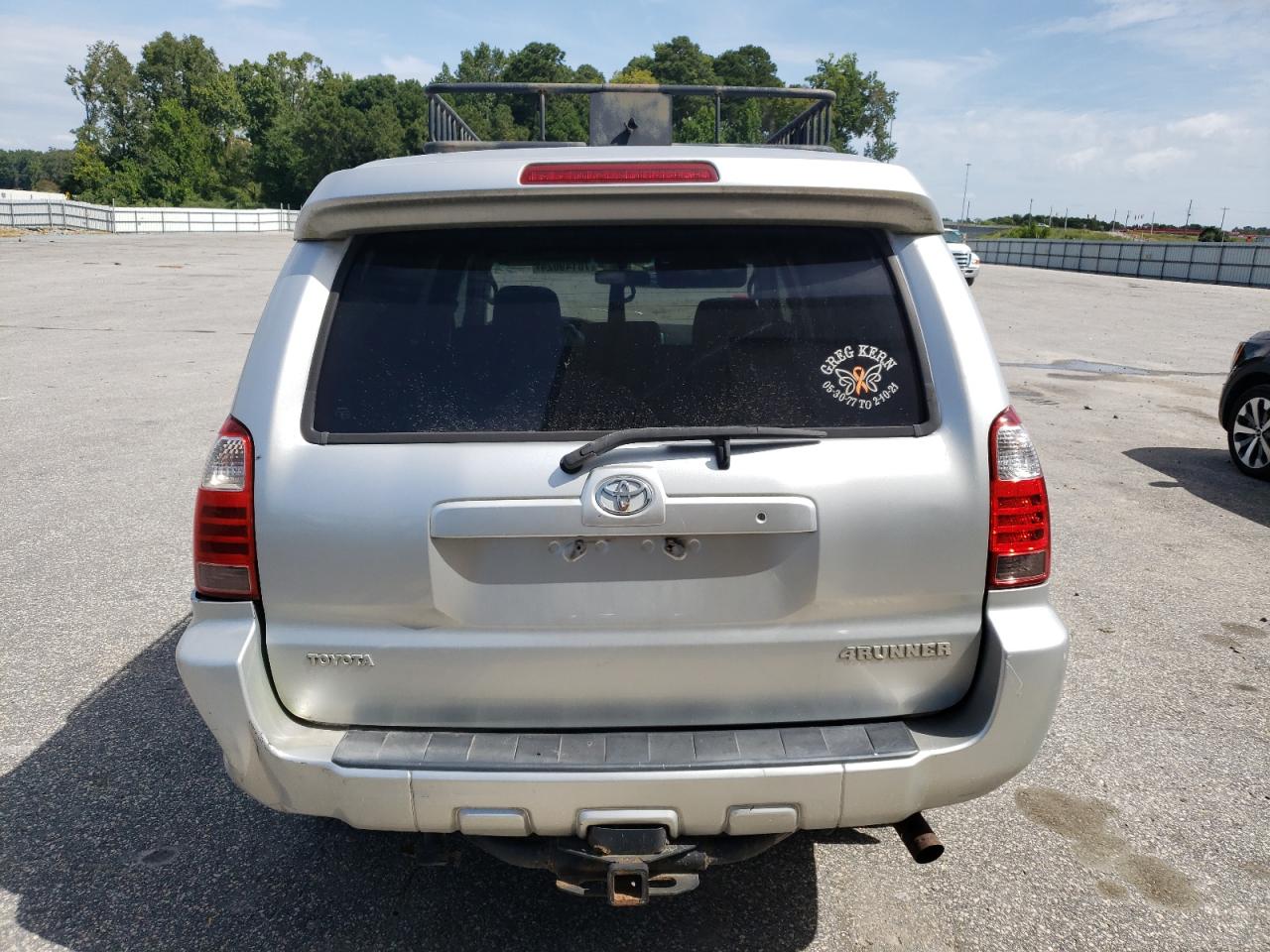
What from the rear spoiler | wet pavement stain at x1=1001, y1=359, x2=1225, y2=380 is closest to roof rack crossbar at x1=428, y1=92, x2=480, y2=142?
the rear spoiler

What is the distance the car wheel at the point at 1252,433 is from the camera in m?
7.97

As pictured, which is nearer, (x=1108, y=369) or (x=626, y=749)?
(x=626, y=749)

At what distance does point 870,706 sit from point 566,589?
78 centimetres

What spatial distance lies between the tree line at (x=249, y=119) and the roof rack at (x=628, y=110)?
277 feet

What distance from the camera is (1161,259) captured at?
42.4 metres

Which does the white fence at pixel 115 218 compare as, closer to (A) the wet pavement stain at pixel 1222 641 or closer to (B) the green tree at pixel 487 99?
(B) the green tree at pixel 487 99

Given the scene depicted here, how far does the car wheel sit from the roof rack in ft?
14.6

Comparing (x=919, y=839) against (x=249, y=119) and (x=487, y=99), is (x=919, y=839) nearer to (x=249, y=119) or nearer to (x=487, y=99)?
(x=487, y=99)

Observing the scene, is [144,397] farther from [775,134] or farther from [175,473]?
[775,134]

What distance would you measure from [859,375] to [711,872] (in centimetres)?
162

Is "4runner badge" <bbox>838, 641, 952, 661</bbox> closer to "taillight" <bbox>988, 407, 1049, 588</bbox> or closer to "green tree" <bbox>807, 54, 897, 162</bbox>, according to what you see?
"taillight" <bbox>988, 407, 1049, 588</bbox>

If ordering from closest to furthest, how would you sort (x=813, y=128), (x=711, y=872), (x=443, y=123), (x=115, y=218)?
(x=711, y=872)
(x=813, y=128)
(x=443, y=123)
(x=115, y=218)

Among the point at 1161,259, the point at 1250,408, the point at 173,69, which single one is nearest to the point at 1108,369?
the point at 1250,408

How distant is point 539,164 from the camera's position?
2.37 meters
